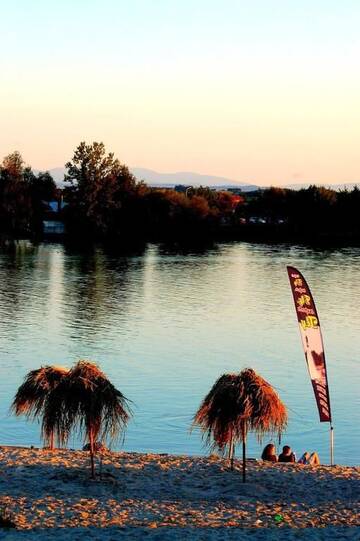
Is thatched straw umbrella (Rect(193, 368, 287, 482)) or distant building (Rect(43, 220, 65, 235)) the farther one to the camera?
distant building (Rect(43, 220, 65, 235))

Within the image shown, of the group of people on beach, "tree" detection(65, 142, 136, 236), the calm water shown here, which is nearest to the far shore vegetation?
"tree" detection(65, 142, 136, 236)

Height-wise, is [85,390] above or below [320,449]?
above

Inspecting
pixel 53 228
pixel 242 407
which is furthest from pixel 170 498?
pixel 53 228

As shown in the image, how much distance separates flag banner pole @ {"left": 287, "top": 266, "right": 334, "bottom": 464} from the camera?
80.5 ft

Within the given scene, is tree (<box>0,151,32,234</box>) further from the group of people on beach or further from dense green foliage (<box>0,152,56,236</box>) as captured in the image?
the group of people on beach

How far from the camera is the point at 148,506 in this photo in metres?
19.4

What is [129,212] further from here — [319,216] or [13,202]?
[319,216]

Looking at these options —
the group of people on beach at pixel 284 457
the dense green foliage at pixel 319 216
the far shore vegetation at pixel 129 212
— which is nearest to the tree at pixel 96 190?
the far shore vegetation at pixel 129 212

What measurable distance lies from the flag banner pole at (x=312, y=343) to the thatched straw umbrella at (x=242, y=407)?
12.8 ft

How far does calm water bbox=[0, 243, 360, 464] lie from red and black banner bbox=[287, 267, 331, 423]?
11.6 feet

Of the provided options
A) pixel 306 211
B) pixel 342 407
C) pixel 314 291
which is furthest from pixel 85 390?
pixel 306 211

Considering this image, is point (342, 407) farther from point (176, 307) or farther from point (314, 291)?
point (314, 291)

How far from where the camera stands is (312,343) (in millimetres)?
24625

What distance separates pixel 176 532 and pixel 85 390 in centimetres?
385
